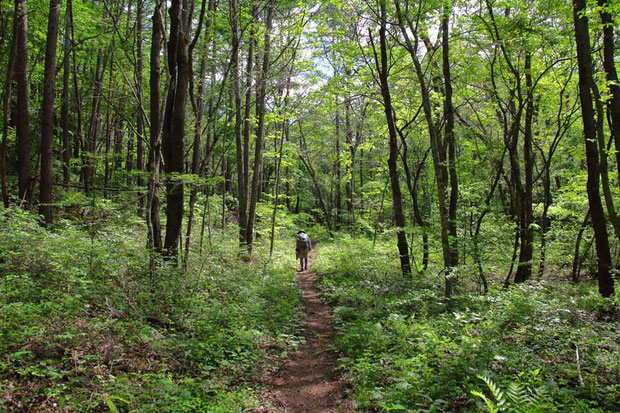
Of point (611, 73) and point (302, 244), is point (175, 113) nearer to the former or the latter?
point (611, 73)

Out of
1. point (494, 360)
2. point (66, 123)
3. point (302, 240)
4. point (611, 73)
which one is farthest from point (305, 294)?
point (66, 123)

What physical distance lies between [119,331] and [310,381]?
271cm

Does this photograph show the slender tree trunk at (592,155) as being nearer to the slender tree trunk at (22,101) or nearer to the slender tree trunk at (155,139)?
the slender tree trunk at (155,139)

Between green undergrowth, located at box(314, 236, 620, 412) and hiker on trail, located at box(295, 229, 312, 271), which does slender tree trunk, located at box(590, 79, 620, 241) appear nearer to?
green undergrowth, located at box(314, 236, 620, 412)

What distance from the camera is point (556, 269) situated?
13.4 m

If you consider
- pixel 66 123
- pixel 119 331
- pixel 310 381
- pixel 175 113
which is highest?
pixel 66 123

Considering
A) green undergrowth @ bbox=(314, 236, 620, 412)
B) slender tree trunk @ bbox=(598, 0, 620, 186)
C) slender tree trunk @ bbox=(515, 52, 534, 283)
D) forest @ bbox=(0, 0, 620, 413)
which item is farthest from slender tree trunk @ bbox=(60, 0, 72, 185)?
slender tree trunk @ bbox=(598, 0, 620, 186)

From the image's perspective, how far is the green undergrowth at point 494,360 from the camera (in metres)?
3.39

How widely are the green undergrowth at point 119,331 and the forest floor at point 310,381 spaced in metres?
0.31

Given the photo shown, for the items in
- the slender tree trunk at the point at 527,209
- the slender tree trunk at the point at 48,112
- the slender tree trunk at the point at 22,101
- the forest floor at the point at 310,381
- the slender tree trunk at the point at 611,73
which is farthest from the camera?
the slender tree trunk at the point at 48,112

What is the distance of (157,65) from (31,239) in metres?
4.09

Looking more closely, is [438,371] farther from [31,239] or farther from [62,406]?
[31,239]

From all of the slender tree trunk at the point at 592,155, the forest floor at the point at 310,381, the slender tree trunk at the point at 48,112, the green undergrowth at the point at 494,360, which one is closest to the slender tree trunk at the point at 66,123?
the slender tree trunk at the point at 48,112

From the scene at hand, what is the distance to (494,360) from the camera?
4.12m
